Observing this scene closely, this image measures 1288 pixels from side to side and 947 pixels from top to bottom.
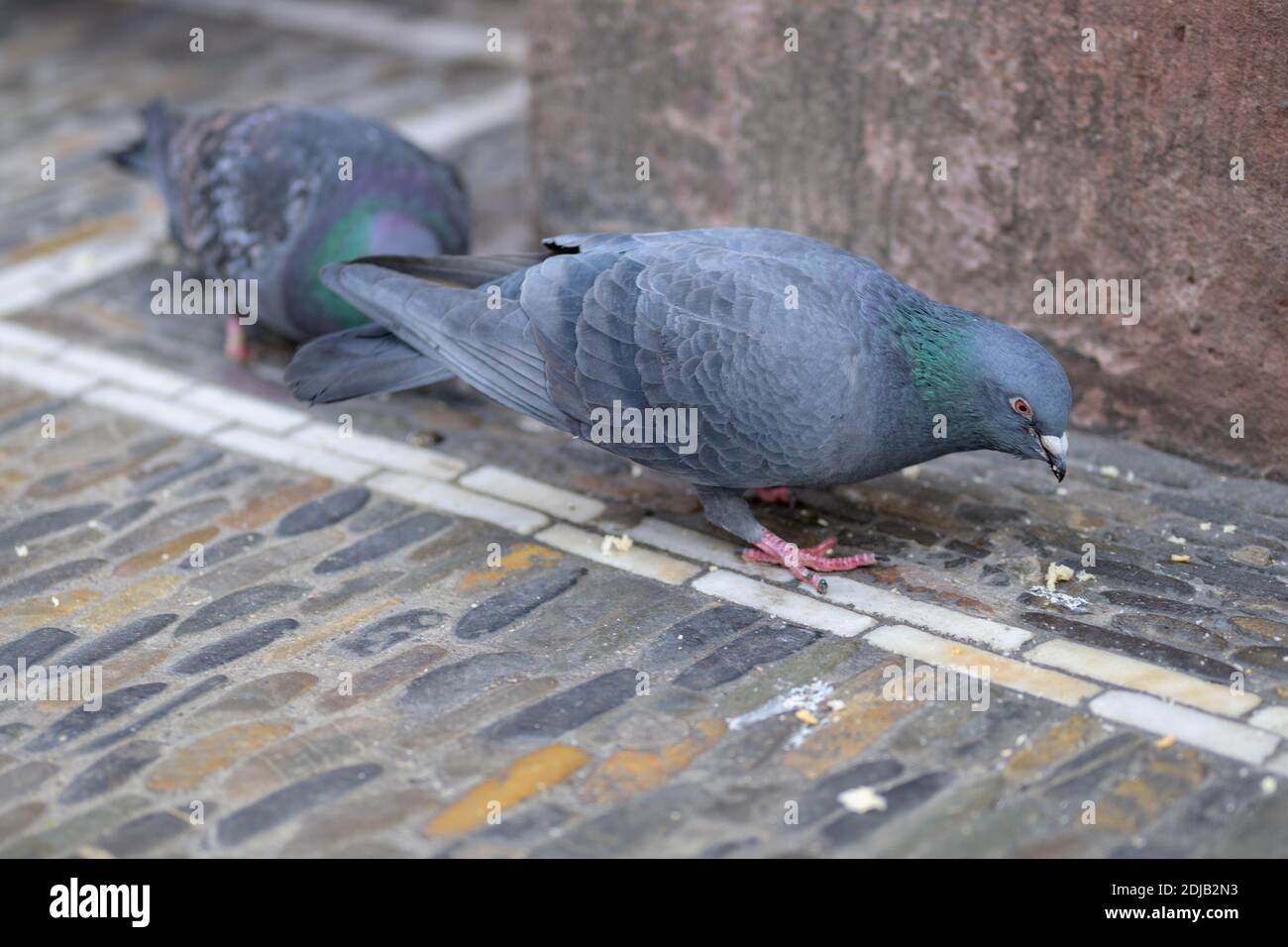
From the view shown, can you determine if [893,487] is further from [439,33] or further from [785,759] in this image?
[439,33]

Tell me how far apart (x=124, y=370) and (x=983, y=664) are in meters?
4.15

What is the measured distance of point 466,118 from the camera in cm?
947

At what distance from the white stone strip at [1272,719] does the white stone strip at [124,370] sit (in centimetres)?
455

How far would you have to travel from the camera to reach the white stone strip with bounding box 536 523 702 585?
5.25m

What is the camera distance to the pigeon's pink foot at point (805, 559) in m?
5.13

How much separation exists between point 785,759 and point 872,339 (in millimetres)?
1448

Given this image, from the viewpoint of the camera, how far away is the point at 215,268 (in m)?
6.75

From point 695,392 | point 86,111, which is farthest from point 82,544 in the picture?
point 86,111

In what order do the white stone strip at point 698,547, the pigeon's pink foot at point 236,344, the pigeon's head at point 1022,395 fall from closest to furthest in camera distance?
the pigeon's head at point 1022,395 < the white stone strip at point 698,547 < the pigeon's pink foot at point 236,344

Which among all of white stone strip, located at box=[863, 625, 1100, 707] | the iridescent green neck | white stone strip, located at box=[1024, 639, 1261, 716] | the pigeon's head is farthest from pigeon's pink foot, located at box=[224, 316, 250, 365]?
white stone strip, located at box=[1024, 639, 1261, 716]

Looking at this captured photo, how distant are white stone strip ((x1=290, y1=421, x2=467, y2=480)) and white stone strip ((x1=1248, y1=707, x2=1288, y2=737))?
3.05 metres

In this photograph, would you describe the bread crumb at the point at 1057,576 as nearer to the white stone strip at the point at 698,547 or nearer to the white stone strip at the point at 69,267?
the white stone strip at the point at 698,547

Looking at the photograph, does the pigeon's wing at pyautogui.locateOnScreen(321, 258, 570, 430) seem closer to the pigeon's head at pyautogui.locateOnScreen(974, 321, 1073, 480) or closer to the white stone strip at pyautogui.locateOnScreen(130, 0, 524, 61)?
the pigeon's head at pyautogui.locateOnScreen(974, 321, 1073, 480)

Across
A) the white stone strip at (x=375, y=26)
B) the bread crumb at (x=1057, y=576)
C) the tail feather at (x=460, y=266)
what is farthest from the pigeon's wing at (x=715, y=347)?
the white stone strip at (x=375, y=26)
